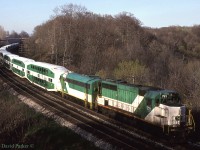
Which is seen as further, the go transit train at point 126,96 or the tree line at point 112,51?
the tree line at point 112,51

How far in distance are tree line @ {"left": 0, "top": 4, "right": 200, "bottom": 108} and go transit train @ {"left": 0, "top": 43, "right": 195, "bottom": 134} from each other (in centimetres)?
1065

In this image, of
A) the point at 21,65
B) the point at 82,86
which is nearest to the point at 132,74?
the point at 82,86

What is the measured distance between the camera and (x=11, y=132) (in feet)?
69.9

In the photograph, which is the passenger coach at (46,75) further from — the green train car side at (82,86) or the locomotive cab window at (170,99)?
the locomotive cab window at (170,99)

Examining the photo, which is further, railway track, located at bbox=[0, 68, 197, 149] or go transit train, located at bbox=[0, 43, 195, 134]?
go transit train, located at bbox=[0, 43, 195, 134]

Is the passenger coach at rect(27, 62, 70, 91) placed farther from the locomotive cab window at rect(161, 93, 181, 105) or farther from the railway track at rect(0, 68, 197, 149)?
the locomotive cab window at rect(161, 93, 181, 105)

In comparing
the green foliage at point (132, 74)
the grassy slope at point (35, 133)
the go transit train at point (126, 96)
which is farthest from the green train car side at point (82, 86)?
the green foliage at point (132, 74)

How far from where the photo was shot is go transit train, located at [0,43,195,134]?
66.0 feet

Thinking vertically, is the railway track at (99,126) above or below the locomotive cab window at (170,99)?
below

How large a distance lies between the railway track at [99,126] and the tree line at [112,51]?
39.7 ft

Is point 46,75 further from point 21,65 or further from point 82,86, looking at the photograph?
point 21,65

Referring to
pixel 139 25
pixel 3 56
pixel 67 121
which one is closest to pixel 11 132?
pixel 67 121

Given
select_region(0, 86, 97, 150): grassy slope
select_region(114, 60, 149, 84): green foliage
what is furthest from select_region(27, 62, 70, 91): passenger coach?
select_region(0, 86, 97, 150): grassy slope

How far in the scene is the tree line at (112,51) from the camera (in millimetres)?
44000
